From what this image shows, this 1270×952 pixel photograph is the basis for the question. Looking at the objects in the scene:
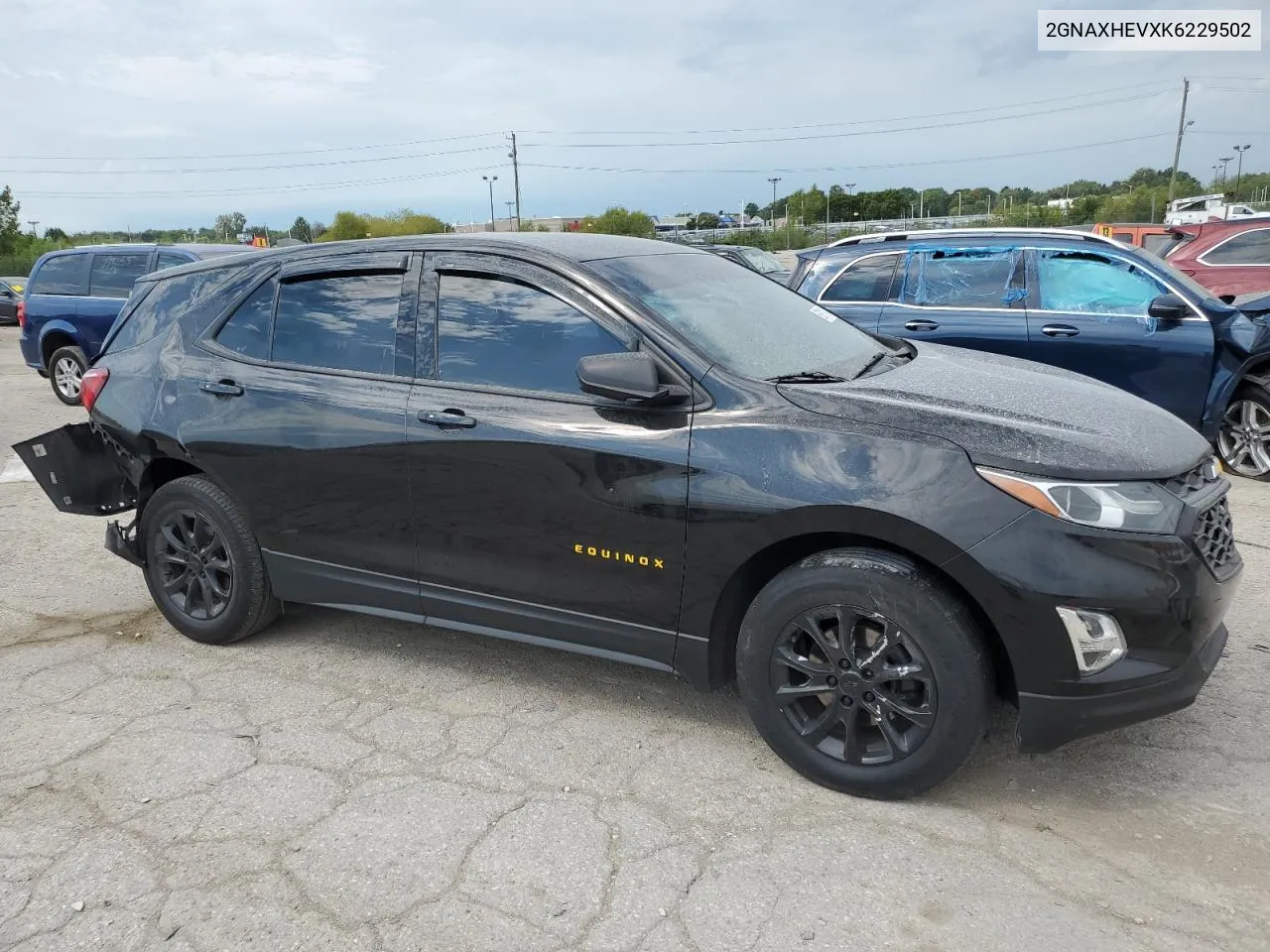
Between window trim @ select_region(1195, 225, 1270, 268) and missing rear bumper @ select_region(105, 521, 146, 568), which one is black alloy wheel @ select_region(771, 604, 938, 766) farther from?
window trim @ select_region(1195, 225, 1270, 268)

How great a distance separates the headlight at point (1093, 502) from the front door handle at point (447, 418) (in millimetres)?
1721

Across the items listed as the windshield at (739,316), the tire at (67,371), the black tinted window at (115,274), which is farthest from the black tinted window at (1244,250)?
the tire at (67,371)

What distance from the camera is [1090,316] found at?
641cm

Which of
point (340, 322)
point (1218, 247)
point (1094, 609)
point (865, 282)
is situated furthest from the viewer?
point (1218, 247)

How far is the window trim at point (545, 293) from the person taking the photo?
309cm

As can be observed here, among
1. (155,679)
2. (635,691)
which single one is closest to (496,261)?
(635,691)

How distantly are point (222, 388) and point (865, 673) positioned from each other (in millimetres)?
2831

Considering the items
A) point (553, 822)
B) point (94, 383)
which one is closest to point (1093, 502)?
point (553, 822)

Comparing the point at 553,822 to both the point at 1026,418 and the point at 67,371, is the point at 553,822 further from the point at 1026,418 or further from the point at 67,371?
the point at 67,371

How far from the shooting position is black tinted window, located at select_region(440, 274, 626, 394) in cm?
327

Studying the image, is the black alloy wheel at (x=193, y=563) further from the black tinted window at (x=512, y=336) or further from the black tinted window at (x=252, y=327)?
the black tinted window at (x=512, y=336)

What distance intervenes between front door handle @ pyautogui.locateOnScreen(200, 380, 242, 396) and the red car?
10107 millimetres

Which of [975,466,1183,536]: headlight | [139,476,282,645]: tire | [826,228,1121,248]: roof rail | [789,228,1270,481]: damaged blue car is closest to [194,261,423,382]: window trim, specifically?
[139,476,282,645]: tire

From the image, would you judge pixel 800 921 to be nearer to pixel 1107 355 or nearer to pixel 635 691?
pixel 635 691
